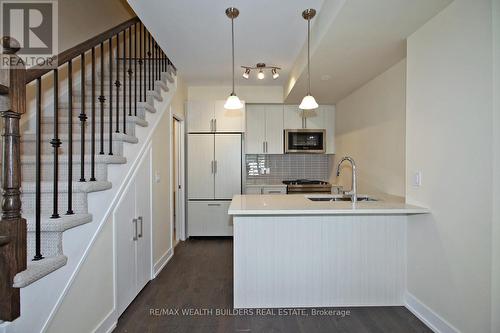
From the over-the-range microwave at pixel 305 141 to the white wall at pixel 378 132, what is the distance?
0.44m

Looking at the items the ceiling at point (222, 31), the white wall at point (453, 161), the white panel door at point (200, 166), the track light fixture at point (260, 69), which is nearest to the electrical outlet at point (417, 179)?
the white wall at point (453, 161)

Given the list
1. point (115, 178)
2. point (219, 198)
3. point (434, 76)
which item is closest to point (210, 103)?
point (219, 198)

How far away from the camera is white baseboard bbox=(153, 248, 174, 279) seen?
2903 millimetres

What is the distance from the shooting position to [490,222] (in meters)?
1.48

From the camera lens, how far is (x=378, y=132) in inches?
124

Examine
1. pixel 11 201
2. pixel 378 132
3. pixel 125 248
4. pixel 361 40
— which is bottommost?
pixel 125 248

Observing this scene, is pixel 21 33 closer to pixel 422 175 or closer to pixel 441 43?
pixel 441 43

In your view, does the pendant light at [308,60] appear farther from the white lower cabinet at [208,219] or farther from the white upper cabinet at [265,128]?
the white lower cabinet at [208,219]

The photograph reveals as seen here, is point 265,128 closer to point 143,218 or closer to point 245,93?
point 245,93

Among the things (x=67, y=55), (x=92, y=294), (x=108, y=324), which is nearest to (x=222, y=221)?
(x=108, y=324)

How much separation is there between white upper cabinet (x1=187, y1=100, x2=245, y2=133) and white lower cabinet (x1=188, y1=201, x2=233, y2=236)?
1253 mm

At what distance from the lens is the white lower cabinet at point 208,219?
4.24m

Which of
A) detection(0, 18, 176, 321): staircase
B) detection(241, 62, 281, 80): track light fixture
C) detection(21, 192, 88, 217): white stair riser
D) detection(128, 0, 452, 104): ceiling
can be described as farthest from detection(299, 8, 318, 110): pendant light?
detection(21, 192, 88, 217): white stair riser

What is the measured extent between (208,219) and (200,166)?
0.91m
